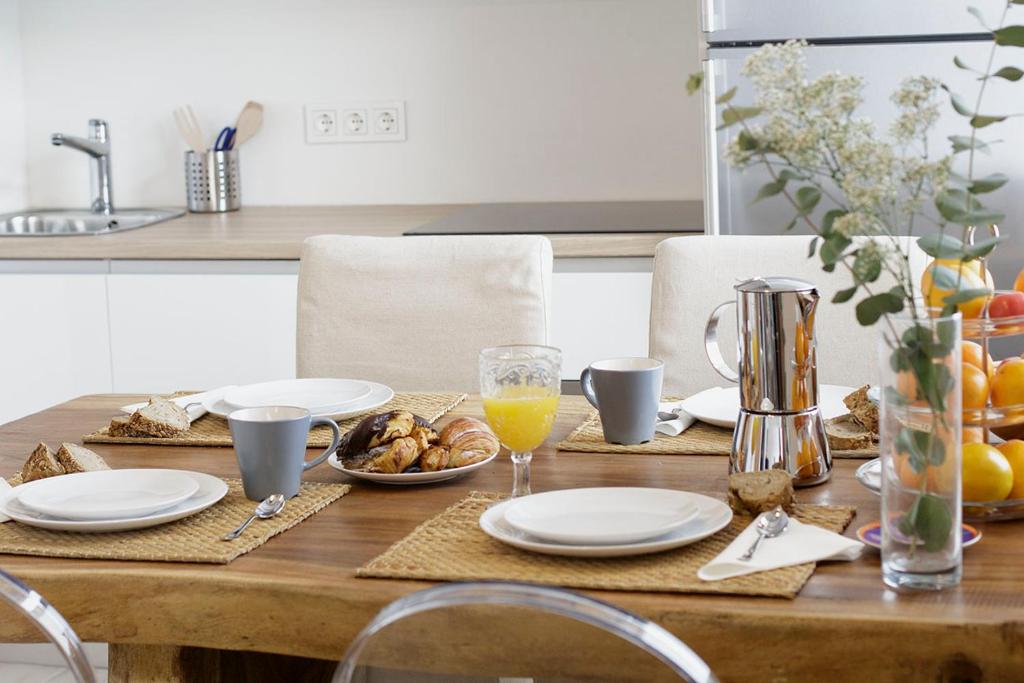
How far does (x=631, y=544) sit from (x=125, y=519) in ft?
1.43

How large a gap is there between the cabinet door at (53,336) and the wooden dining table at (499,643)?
141 cm

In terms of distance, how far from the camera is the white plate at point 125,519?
3.60ft

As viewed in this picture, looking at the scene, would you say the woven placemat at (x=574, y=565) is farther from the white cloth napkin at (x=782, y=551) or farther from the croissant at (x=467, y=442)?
the croissant at (x=467, y=442)

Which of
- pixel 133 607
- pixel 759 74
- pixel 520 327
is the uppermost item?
pixel 759 74

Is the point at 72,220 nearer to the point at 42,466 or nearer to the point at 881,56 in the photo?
the point at 881,56

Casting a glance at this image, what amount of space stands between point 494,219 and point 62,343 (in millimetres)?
935

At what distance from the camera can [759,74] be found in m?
0.87

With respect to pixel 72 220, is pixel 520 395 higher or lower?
lower

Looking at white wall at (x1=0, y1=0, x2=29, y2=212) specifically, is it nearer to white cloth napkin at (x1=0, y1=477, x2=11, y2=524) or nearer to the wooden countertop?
the wooden countertop

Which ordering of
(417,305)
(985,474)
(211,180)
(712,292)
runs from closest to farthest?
1. (985,474)
2. (712,292)
3. (417,305)
4. (211,180)

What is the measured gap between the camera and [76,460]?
Result: 127 centimetres

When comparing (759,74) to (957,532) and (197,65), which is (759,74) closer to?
(957,532)

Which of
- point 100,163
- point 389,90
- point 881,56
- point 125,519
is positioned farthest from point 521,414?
point 100,163

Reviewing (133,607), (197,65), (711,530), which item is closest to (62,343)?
(197,65)
